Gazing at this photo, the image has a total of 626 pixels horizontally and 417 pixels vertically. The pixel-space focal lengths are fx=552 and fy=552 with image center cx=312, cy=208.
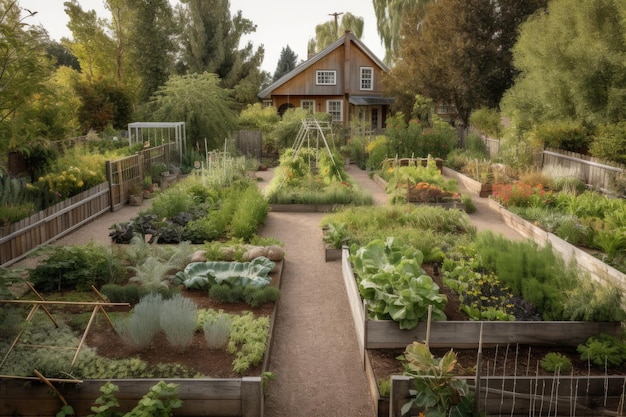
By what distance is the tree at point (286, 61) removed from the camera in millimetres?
59781

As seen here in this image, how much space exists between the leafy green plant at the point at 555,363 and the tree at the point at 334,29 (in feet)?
122

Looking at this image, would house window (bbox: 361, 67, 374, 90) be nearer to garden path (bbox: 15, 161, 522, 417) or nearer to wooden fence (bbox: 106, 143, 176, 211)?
wooden fence (bbox: 106, 143, 176, 211)

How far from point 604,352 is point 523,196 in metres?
7.55

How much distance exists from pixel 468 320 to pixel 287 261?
160 inches

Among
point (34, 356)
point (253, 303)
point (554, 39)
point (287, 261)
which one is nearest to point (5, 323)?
point (34, 356)

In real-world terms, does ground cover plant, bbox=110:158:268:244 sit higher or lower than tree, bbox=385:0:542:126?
lower

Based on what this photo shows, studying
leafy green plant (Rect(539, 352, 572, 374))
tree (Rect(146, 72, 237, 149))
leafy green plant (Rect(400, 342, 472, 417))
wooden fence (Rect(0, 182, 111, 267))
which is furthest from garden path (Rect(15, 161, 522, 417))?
tree (Rect(146, 72, 237, 149))

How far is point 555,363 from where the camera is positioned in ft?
16.8

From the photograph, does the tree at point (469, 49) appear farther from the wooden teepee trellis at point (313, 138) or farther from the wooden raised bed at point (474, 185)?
the wooden raised bed at point (474, 185)

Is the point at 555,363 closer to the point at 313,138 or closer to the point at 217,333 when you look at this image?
the point at 217,333

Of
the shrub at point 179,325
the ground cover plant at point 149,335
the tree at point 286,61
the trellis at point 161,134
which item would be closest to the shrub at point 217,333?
the ground cover plant at point 149,335

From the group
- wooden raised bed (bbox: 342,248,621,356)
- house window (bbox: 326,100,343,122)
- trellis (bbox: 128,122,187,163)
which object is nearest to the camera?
wooden raised bed (bbox: 342,248,621,356)

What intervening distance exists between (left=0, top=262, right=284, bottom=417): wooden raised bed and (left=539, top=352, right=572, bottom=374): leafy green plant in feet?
8.73

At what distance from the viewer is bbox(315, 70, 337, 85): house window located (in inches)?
1329
